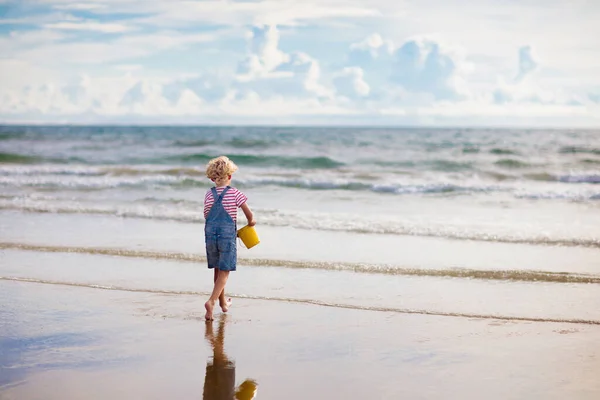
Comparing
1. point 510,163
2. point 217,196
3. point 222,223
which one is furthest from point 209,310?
point 510,163

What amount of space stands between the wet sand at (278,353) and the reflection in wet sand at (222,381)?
15 mm

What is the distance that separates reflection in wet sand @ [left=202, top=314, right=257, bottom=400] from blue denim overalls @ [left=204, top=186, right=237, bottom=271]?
990mm

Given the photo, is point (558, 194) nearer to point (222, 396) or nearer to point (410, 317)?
point (410, 317)

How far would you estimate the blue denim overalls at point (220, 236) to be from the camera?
673cm

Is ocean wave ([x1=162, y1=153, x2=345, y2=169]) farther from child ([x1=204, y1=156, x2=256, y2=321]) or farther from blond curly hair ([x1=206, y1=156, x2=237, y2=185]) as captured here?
blond curly hair ([x1=206, y1=156, x2=237, y2=185])

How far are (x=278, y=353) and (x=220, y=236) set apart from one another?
4.82 feet

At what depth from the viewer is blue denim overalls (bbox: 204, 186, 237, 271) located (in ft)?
22.1

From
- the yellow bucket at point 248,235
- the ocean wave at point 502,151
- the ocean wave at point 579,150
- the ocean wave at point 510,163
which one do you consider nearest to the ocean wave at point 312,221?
the yellow bucket at point 248,235

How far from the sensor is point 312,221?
13.2 metres

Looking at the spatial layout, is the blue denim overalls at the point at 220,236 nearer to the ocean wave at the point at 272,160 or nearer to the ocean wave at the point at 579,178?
the ocean wave at the point at 579,178

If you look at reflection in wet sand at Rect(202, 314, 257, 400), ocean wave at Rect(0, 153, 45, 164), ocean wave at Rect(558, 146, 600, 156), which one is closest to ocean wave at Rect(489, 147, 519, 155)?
ocean wave at Rect(558, 146, 600, 156)

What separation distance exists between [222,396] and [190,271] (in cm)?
444

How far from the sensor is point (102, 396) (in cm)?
479

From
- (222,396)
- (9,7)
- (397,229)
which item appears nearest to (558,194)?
(397,229)
